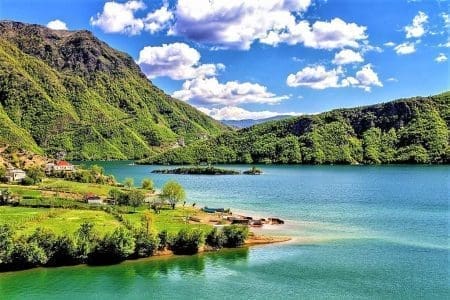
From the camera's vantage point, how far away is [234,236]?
2788 inches

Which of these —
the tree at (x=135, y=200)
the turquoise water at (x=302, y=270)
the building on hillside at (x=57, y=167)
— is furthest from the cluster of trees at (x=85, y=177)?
the turquoise water at (x=302, y=270)

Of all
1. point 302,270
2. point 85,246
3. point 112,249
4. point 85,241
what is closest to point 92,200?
point 85,241

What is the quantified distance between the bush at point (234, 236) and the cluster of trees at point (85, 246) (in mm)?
3621

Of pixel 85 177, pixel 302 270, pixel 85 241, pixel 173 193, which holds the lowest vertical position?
pixel 302 270

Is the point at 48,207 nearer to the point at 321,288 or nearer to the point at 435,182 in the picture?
the point at 321,288

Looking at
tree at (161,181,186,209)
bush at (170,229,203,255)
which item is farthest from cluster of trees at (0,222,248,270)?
tree at (161,181,186,209)

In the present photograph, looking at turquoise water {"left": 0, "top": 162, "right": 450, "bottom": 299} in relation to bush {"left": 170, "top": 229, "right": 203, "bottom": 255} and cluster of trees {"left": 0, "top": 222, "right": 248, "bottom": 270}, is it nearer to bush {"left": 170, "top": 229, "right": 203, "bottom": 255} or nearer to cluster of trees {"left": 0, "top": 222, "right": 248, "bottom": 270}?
cluster of trees {"left": 0, "top": 222, "right": 248, "bottom": 270}

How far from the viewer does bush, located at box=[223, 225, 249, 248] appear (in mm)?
70562

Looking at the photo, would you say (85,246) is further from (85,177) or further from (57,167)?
(57,167)

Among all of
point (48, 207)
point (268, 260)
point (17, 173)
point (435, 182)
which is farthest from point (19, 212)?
point (435, 182)

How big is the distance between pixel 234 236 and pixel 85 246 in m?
20.2

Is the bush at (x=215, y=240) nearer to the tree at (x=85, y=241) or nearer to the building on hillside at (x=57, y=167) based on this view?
the tree at (x=85, y=241)

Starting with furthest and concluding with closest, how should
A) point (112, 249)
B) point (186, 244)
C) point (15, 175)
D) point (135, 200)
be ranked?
point (15, 175) < point (135, 200) < point (186, 244) < point (112, 249)

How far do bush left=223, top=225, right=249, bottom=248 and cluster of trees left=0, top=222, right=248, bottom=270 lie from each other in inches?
143
